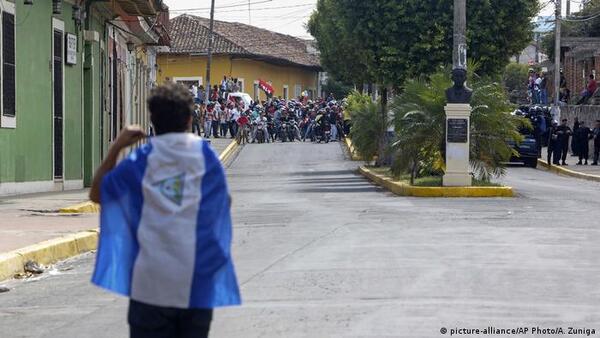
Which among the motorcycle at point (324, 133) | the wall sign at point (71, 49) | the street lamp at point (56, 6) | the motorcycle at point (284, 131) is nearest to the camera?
the street lamp at point (56, 6)

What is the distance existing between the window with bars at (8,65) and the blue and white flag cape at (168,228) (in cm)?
1479

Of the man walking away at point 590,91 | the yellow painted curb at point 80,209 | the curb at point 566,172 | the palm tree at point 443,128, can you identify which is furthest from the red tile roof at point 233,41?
the yellow painted curb at point 80,209

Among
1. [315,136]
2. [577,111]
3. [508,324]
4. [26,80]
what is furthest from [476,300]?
[315,136]

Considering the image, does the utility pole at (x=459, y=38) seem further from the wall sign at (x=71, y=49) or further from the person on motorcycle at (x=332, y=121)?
the person on motorcycle at (x=332, y=121)

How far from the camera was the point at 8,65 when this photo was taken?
2033cm

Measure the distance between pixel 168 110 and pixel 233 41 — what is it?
232ft

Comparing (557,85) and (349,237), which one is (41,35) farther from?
(557,85)

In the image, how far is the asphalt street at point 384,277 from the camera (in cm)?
912

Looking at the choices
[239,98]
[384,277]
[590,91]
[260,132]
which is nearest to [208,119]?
[260,132]

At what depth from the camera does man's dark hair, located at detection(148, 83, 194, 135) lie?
5.83 metres

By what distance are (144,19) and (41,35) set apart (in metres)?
11.7

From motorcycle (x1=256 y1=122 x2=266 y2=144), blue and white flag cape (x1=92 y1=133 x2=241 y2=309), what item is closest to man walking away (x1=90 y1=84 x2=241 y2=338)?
blue and white flag cape (x1=92 y1=133 x2=241 y2=309)

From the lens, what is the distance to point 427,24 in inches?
1315

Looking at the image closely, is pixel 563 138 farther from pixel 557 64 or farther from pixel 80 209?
pixel 80 209
